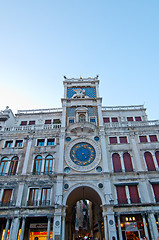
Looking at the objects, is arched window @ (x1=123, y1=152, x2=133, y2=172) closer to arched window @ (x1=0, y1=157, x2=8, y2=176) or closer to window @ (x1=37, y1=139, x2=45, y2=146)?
window @ (x1=37, y1=139, x2=45, y2=146)

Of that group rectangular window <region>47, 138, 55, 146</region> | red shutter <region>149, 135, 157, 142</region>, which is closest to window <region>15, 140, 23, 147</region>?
rectangular window <region>47, 138, 55, 146</region>

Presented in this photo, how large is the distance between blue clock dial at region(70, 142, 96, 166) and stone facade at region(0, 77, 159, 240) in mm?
45

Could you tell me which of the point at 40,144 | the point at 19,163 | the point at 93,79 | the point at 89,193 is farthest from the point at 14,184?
the point at 93,79

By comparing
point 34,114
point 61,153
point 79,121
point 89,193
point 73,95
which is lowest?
point 89,193

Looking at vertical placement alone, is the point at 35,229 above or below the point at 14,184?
below

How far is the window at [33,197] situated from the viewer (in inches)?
866

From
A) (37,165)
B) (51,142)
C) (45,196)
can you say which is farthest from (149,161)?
(37,165)

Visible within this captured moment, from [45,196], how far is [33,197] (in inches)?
65.1

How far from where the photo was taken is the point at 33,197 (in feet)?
74.1

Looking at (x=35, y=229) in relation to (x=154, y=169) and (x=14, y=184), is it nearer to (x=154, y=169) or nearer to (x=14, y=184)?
(x=14, y=184)

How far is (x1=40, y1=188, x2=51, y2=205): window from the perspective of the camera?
22.0 metres

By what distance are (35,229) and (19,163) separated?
9269mm

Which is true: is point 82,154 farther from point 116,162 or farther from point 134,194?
point 134,194

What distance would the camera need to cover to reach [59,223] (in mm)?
20359
